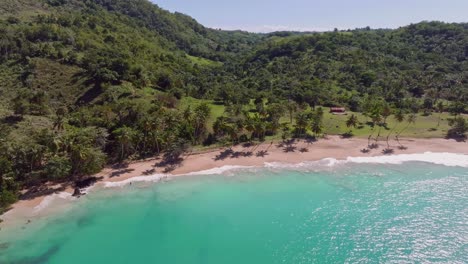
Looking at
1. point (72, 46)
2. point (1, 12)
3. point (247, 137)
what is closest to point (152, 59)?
point (72, 46)

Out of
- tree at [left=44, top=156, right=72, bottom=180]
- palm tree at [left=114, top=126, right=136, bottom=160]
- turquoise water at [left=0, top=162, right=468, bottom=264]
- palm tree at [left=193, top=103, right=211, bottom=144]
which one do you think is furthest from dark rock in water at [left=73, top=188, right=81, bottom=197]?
palm tree at [left=193, top=103, right=211, bottom=144]

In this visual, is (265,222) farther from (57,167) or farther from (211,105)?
(211,105)

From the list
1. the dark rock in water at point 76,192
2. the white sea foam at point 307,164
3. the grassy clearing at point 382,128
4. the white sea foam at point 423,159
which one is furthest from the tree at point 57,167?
the white sea foam at point 423,159

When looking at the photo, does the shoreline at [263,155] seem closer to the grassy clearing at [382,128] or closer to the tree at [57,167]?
the tree at [57,167]

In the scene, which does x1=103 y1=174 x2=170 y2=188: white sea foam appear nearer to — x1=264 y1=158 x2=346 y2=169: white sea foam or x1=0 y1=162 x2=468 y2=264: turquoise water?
x1=0 y1=162 x2=468 y2=264: turquoise water

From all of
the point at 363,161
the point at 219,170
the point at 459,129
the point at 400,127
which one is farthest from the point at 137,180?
the point at 459,129
